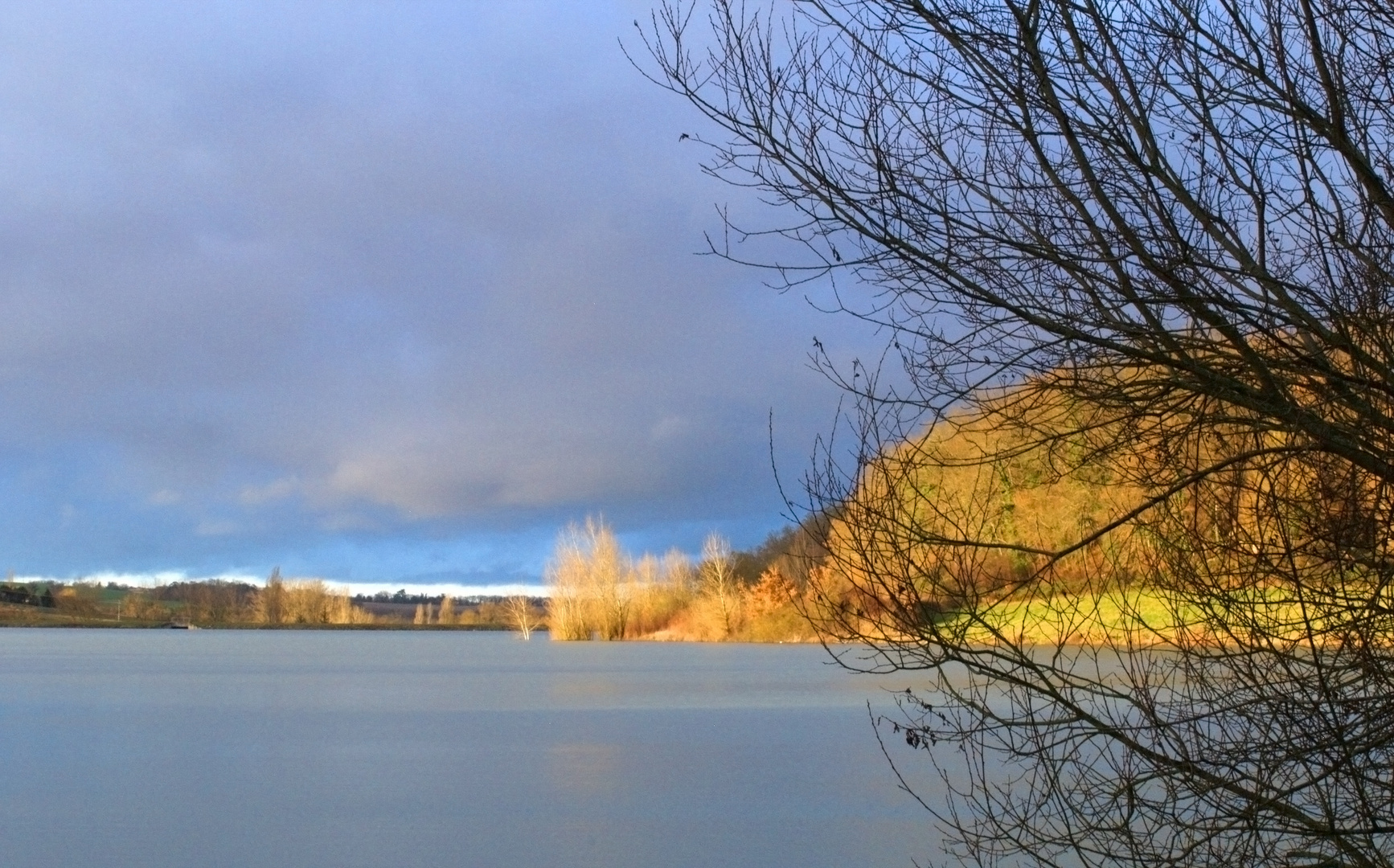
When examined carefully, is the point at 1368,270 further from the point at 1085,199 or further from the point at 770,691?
the point at 770,691

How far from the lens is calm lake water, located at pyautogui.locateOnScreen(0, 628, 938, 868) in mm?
5680

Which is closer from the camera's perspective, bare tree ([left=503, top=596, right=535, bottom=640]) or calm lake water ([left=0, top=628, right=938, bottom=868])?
calm lake water ([left=0, top=628, right=938, bottom=868])

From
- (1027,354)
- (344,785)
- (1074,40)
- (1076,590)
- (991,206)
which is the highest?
(1074,40)

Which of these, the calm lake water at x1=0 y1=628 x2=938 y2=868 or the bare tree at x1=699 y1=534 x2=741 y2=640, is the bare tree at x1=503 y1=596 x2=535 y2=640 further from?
the calm lake water at x1=0 y1=628 x2=938 y2=868

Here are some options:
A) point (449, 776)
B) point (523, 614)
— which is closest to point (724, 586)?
point (523, 614)

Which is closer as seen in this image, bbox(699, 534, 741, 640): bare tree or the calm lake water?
the calm lake water

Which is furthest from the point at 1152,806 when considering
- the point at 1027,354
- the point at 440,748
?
the point at 440,748

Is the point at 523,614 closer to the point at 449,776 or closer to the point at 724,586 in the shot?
the point at 724,586

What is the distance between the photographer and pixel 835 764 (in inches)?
325

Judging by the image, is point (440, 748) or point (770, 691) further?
point (770, 691)

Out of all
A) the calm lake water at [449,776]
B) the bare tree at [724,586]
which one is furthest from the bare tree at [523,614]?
the calm lake water at [449,776]

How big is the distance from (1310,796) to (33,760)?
7.57 meters

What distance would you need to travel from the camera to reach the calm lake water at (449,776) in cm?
568

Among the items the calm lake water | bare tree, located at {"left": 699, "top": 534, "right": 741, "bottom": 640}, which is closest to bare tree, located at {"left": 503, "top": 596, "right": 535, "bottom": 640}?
bare tree, located at {"left": 699, "top": 534, "right": 741, "bottom": 640}
